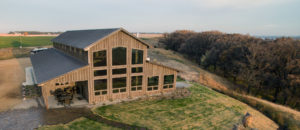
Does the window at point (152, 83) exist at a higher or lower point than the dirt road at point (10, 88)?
higher

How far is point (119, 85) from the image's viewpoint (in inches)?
712

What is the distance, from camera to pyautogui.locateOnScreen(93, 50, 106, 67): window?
53.8ft

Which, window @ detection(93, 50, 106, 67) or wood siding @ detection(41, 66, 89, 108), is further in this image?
window @ detection(93, 50, 106, 67)

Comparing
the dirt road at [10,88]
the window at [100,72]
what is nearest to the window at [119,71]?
the window at [100,72]

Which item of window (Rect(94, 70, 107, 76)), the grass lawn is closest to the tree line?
the grass lawn

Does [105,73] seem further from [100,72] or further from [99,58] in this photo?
[99,58]

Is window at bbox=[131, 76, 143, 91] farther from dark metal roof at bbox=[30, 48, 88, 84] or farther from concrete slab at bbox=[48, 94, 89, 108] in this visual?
dark metal roof at bbox=[30, 48, 88, 84]

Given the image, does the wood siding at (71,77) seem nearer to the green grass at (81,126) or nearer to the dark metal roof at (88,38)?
the dark metal roof at (88,38)

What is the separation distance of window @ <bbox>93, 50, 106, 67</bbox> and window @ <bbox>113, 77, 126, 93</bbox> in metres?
2.26

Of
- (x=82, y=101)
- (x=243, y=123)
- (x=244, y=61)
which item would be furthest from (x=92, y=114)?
(x=244, y=61)

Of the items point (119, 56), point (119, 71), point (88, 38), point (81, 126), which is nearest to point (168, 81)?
point (119, 71)

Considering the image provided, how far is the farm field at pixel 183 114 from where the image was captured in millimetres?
14633

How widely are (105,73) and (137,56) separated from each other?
12.6 ft

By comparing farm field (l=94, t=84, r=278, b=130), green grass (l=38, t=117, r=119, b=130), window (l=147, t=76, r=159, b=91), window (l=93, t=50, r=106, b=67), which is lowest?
farm field (l=94, t=84, r=278, b=130)
